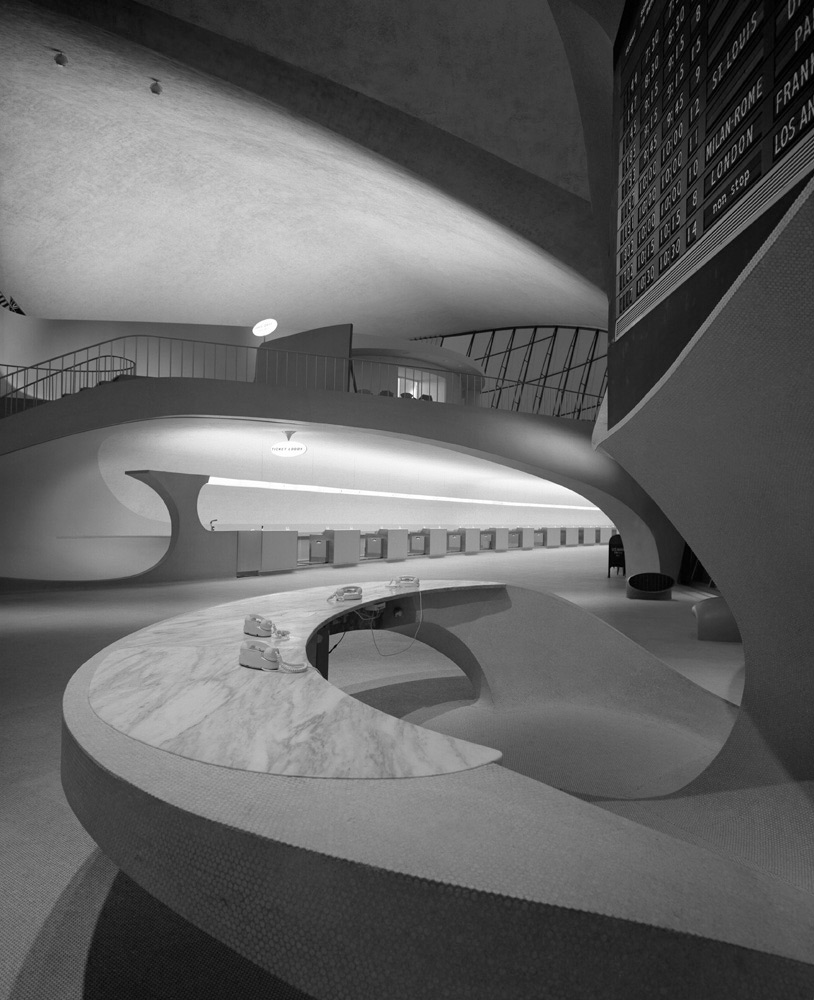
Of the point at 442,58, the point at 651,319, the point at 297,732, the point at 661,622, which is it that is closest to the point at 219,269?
the point at 442,58

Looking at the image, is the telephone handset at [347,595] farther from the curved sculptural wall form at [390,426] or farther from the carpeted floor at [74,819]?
the curved sculptural wall form at [390,426]

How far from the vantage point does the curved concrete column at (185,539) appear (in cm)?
1377

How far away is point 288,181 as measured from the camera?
514 inches

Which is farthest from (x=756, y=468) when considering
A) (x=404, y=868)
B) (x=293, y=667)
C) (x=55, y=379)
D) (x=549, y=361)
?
(x=549, y=361)

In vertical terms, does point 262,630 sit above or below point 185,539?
above

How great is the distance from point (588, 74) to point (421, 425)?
789cm

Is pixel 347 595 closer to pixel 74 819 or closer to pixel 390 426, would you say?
pixel 74 819

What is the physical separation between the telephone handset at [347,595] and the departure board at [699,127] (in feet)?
7.09

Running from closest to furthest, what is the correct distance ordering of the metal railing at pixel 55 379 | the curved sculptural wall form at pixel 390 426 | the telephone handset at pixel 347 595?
the telephone handset at pixel 347 595
the curved sculptural wall form at pixel 390 426
the metal railing at pixel 55 379

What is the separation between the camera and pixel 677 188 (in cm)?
289

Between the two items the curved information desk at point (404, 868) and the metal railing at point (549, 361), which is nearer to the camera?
the curved information desk at point (404, 868)

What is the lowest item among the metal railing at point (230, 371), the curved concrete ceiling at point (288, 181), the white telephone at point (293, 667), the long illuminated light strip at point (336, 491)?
the white telephone at point (293, 667)

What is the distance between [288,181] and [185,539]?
291 inches

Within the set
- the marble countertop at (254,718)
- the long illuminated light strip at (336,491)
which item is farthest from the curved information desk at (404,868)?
the long illuminated light strip at (336,491)
